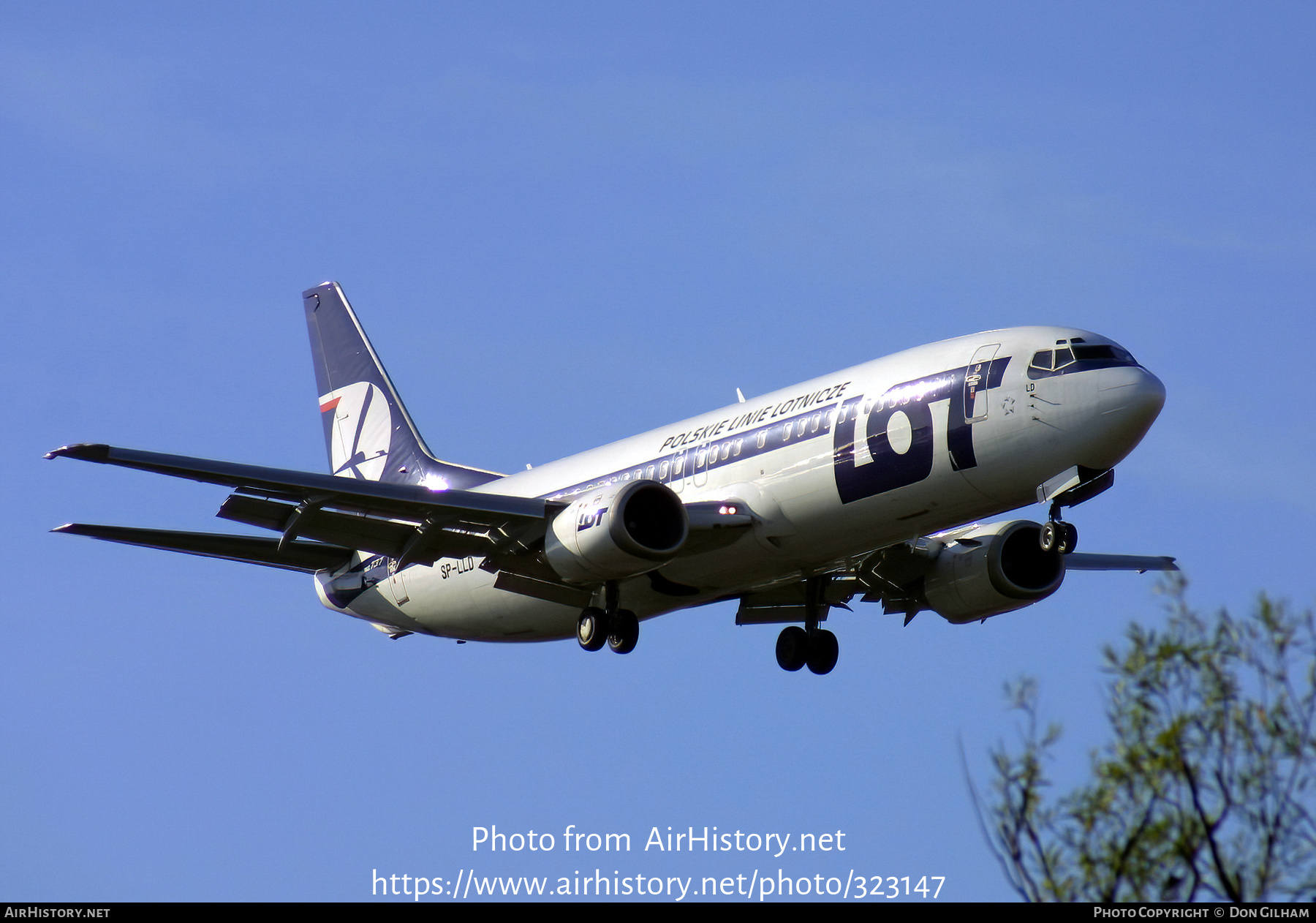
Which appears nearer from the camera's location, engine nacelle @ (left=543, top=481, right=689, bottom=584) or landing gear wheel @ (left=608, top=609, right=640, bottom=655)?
engine nacelle @ (left=543, top=481, right=689, bottom=584)

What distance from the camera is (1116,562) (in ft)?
128

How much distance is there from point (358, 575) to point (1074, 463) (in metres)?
17.8

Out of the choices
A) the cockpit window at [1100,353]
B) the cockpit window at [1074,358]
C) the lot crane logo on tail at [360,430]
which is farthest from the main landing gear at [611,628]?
the lot crane logo on tail at [360,430]

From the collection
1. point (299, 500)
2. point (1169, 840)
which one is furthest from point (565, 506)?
point (1169, 840)

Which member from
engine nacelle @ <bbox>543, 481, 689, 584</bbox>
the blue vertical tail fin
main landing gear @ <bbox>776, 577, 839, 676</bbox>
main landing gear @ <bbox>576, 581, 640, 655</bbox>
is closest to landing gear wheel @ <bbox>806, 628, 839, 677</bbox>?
main landing gear @ <bbox>776, 577, 839, 676</bbox>

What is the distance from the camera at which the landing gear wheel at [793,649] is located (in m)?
36.0

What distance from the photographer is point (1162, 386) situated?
28.1m

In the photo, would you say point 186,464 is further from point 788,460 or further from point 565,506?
point 788,460

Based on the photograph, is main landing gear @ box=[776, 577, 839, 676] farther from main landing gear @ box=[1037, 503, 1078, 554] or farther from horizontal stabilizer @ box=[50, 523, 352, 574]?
horizontal stabilizer @ box=[50, 523, 352, 574]

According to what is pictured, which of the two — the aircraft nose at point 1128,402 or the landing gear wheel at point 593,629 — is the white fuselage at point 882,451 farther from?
the landing gear wheel at point 593,629

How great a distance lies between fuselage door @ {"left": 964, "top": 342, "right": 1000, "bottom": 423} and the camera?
28.3 metres

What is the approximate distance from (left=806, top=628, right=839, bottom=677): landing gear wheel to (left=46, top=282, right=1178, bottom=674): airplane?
46 millimetres

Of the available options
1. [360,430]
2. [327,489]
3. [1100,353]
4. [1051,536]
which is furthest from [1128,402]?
[360,430]
